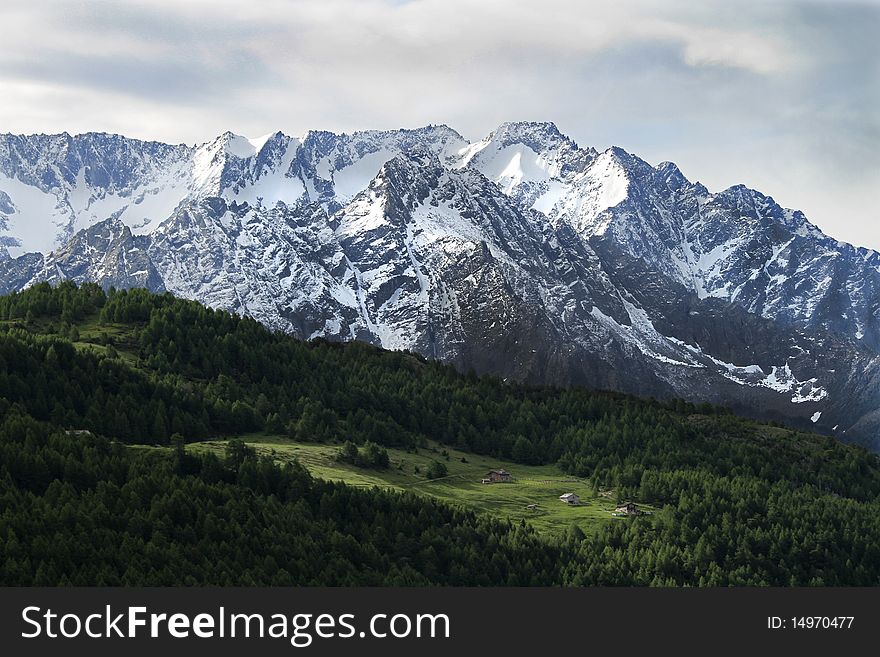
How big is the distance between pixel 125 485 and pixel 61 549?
Answer: 30625 mm

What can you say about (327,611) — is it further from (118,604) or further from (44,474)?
(44,474)

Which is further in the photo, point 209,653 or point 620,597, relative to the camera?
point 620,597

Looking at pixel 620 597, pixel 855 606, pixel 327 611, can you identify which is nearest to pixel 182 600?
pixel 327 611

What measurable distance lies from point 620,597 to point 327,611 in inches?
1289

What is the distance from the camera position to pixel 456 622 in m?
120

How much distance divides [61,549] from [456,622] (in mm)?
68752

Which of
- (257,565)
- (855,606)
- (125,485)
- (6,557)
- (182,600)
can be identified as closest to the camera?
(182,600)

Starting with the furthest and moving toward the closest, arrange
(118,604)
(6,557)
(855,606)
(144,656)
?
(6,557), (855,606), (118,604), (144,656)

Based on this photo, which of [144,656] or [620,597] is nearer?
[144,656]

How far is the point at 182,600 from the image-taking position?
125 m

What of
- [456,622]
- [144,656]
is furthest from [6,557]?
[456,622]

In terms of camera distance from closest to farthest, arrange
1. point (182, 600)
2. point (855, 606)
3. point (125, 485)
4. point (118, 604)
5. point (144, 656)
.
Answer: point (144, 656) < point (118, 604) < point (182, 600) < point (855, 606) < point (125, 485)

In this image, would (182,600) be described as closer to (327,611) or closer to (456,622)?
(327,611)

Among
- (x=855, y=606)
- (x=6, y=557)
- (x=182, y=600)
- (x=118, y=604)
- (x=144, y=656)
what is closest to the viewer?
(x=144, y=656)
